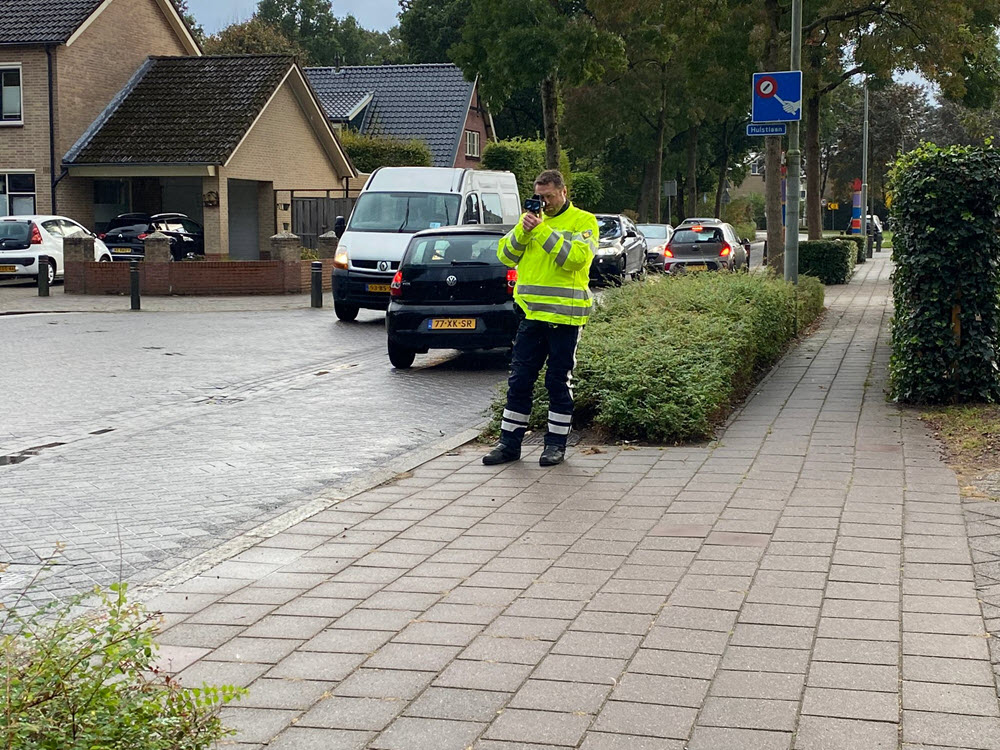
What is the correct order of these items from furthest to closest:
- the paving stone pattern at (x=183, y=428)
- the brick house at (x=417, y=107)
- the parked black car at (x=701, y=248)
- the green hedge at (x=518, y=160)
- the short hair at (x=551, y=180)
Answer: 1. the brick house at (x=417, y=107)
2. the green hedge at (x=518, y=160)
3. the parked black car at (x=701, y=248)
4. the short hair at (x=551, y=180)
5. the paving stone pattern at (x=183, y=428)

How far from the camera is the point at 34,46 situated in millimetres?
34656

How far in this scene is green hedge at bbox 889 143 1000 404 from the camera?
10.0m

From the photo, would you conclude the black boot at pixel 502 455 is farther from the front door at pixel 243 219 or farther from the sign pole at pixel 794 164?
the front door at pixel 243 219

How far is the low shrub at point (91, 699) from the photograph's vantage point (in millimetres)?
3044

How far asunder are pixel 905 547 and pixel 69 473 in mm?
5309

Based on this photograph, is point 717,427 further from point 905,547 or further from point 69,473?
point 69,473

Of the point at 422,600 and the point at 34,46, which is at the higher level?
the point at 34,46

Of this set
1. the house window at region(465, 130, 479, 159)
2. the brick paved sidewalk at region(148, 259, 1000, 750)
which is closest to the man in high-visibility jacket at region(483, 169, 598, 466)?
the brick paved sidewalk at region(148, 259, 1000, 750)

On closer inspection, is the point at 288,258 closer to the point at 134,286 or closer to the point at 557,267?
the point at 134,286

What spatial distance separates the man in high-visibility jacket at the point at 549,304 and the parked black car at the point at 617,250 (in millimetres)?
18844

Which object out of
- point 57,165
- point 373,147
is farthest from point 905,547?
point 373,147

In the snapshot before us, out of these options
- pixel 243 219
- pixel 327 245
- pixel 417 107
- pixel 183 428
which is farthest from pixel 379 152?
pixel 183 428

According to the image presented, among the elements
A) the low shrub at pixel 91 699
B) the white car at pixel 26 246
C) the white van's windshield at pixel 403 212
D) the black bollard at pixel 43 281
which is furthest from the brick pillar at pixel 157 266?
the low shrub at pixel 91 699

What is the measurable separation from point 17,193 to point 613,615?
3360 centimetres
